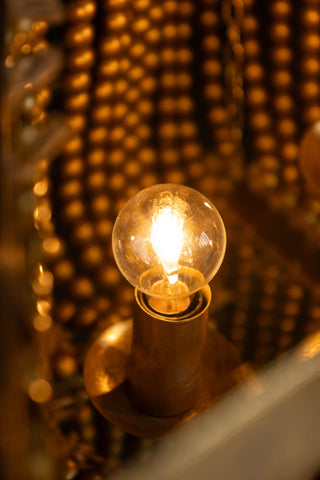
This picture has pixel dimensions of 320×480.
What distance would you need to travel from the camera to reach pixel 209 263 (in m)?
0.40

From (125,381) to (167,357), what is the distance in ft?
0.20

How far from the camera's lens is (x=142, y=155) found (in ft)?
2.10

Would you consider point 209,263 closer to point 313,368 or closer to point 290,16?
point 313,368

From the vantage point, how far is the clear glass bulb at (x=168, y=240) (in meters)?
0.40

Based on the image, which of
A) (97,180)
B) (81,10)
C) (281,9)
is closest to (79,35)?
(81,10)

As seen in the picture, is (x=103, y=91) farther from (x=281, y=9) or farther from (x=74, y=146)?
(x=281, y=9)

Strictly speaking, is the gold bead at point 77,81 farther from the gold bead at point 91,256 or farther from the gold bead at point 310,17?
the gold bead at point 310,17

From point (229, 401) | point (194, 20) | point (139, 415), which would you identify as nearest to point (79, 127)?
point (194, 20)

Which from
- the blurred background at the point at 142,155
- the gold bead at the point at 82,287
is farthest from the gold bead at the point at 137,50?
the gold bead at the point at 82,287

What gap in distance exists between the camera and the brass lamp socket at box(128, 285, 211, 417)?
36cm

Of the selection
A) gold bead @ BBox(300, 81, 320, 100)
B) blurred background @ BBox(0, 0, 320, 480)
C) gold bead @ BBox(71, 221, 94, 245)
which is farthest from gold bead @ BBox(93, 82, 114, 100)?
gold bead @ BBox(300, 81, 320, 100)

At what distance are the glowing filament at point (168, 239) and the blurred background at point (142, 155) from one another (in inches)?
3.5

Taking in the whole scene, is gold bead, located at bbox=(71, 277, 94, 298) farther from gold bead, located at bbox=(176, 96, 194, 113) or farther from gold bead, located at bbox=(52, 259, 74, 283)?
gold bead, located at bbox=(176, 96, 194, 113)

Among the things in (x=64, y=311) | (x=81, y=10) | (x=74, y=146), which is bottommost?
(x=64, y=311)
